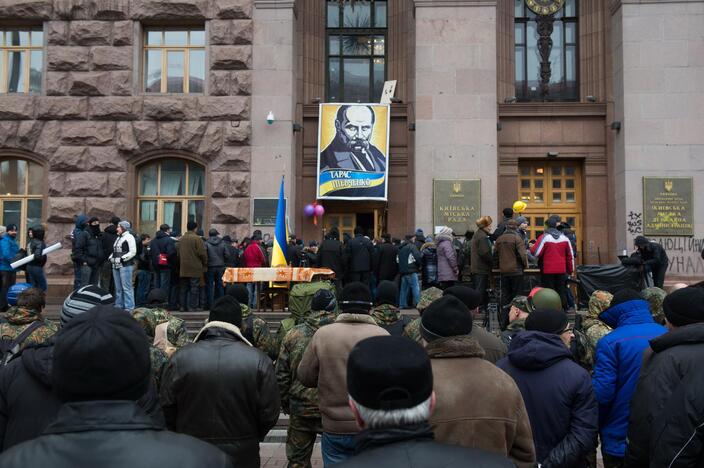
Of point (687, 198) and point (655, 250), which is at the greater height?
point (687, 198)

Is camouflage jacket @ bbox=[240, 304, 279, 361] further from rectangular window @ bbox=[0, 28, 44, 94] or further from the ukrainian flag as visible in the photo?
rectangular window @ bbox=[0, 28, 44, 94]

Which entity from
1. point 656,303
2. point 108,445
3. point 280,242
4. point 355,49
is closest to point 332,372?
point 108,445

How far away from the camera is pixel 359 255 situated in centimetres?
1505

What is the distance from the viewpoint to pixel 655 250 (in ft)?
46.3

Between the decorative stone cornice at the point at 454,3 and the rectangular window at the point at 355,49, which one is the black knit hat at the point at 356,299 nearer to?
the decorative stone cornice at the point at 454,3

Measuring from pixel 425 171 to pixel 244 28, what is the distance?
21.4 ft

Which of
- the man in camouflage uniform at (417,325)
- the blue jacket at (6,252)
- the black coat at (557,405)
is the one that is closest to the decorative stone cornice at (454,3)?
the blue jacket at (6,252)

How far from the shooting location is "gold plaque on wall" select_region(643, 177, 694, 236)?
18250mm

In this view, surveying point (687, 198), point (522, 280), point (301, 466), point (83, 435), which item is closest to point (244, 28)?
point (522, 280)

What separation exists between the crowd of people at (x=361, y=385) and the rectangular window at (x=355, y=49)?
1472 cm

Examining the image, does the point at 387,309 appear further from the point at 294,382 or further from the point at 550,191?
the point at 550,191

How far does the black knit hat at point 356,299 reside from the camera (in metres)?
5.21

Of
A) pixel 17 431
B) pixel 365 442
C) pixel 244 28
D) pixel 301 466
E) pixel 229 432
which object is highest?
pixel 244 28

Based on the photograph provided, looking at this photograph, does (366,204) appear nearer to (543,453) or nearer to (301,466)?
(301,466)
